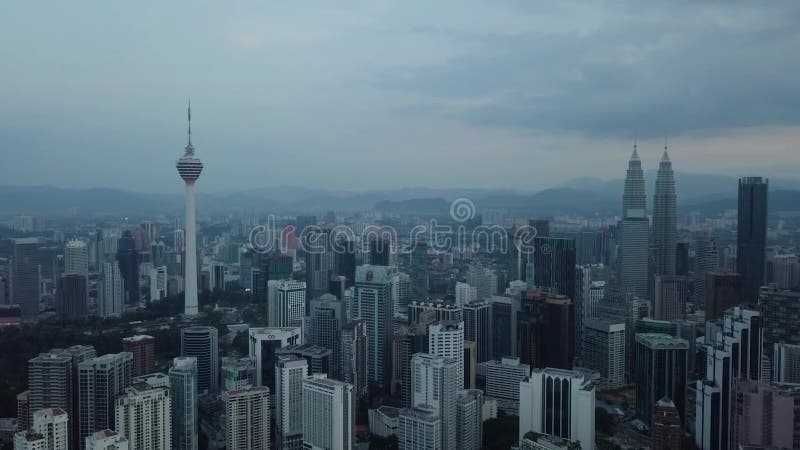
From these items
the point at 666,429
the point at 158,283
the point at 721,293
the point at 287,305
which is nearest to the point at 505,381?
the point at 666,429

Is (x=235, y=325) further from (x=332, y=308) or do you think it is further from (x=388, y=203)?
(x=388, y=203)

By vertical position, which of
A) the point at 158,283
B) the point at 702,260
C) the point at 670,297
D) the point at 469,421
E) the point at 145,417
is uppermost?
the point at 702,260

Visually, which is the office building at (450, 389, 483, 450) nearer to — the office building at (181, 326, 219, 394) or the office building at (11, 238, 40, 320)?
the office building at (181, 326, 219, 394)

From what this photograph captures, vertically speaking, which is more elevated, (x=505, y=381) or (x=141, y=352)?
(x=141, y=352)

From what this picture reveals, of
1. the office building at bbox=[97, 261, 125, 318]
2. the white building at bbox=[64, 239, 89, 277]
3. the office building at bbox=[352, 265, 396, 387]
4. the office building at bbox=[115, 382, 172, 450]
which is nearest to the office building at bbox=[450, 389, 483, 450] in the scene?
the office building at bbox=[352, 265, 396, 387]

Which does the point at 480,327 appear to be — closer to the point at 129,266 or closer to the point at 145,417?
the point at 145,417

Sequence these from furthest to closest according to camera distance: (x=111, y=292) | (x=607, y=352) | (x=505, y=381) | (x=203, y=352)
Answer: (x=111, y=292) → (x=607, y=352) → (x=203, y=352) → (x=505, y=381)
